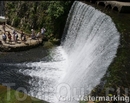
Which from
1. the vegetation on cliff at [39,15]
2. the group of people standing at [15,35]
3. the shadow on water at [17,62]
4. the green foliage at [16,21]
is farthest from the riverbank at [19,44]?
the green foliage at [16,21]

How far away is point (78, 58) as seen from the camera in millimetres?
23266

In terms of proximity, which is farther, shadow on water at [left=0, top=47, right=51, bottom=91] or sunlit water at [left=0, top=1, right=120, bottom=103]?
shadow on water at [left=0, top=47, right=51, bottom=91]

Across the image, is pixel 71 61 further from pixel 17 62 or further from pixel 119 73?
pixel 119 73

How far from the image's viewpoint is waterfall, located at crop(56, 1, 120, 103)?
1552 centimetres

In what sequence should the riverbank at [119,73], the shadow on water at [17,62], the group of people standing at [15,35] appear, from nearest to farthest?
the riverbank at [119,73], the shadow on water at [17,62], the group of people standing at [15,35]

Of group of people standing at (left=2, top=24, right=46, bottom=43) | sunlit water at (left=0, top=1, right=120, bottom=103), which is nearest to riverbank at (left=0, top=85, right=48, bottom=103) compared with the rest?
sunlit water at (left=0, top=1, right=120, bottom=103)

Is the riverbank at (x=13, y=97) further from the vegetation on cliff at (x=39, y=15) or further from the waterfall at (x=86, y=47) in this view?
the vegetation on cliff at (x=39, y=15)

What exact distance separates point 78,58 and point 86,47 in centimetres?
136

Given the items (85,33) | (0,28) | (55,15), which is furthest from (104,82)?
(0,28)

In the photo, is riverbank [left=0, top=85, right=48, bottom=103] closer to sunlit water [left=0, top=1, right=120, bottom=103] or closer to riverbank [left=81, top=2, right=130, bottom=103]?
riverbank [left=81, top=2, right=130, bottom=103]

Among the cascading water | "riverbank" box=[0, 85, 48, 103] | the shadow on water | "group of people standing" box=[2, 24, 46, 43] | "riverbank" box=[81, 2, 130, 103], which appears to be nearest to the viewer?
"riverbank" box=[0, 85, 48, 103]

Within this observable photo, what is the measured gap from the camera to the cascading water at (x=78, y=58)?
16172mm

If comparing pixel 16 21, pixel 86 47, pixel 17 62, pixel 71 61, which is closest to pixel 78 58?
pixel 86 47

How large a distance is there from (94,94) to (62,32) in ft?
65.8
